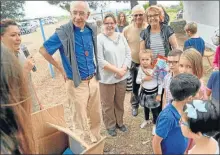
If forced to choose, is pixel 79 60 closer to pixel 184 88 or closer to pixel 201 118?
pixel 184 88

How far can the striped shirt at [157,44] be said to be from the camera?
A: 2.93 m

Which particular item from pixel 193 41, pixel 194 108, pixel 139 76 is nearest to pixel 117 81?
pixel 139 76

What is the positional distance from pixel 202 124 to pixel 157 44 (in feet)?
5.99

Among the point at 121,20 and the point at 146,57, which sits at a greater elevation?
the point at 121,20

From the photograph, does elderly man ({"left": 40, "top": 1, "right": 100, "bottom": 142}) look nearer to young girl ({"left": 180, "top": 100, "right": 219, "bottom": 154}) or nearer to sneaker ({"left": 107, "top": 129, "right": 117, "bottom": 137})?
sneaker ({"left": 107, "top": 129, "right": 117, "bottom": 137})

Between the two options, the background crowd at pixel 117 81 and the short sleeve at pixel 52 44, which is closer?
the background crowd at pixel 117 81

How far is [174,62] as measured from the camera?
2.46 metres

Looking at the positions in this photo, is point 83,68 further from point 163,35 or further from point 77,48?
point 163,35

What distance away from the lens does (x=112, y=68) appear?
2.86 meters

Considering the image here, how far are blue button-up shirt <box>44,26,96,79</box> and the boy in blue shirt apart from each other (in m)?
1.18

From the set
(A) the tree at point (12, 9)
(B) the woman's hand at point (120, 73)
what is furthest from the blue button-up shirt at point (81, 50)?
(A) the tree at point (12, 9)

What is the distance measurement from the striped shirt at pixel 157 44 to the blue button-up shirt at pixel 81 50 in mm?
794

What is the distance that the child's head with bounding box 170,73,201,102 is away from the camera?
1.64m

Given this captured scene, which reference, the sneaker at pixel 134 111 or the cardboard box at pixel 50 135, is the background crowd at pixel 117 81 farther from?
the cardboard box at pixel 50 135
